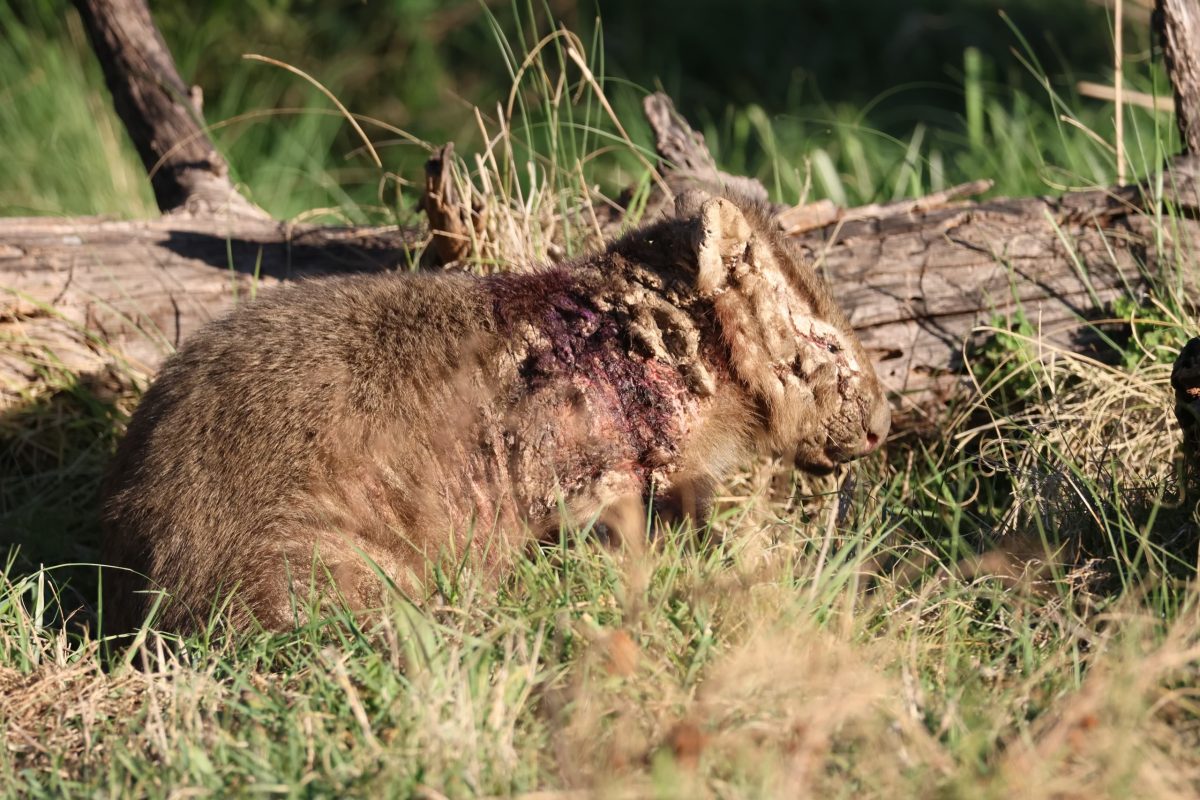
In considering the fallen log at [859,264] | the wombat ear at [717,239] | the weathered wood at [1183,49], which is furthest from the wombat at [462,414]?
the weathered wood at [1183,49]

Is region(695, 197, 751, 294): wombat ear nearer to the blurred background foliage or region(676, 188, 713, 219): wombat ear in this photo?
region(676, 188, 713, 219): wombat ear

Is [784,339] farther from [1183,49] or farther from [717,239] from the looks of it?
[1183,49]

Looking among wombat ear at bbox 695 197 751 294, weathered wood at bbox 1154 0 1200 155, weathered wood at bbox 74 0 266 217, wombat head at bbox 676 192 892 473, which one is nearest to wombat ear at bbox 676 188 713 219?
wombat head at bbox 676 192 892 473

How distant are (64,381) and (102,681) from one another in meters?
1.88

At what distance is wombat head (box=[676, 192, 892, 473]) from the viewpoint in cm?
361

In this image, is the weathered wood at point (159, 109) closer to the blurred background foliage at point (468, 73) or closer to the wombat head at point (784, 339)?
the blurred background foliage at point (468, 73)

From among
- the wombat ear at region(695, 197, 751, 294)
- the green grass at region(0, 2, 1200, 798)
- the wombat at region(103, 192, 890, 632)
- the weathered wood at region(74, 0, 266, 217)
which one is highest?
the weathered wood at region(74, 0, 266, 217)

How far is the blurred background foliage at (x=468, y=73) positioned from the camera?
24.3 ft

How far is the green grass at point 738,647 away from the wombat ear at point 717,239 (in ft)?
2.42

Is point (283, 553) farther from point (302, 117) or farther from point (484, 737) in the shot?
point (302, 117)

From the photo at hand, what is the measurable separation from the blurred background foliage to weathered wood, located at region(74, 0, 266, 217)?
5.74 feet

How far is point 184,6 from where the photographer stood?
8.95 m

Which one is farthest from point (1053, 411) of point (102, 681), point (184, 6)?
point (184, 6)

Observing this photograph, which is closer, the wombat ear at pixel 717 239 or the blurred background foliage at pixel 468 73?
the wombat ear at pixel 717 239
